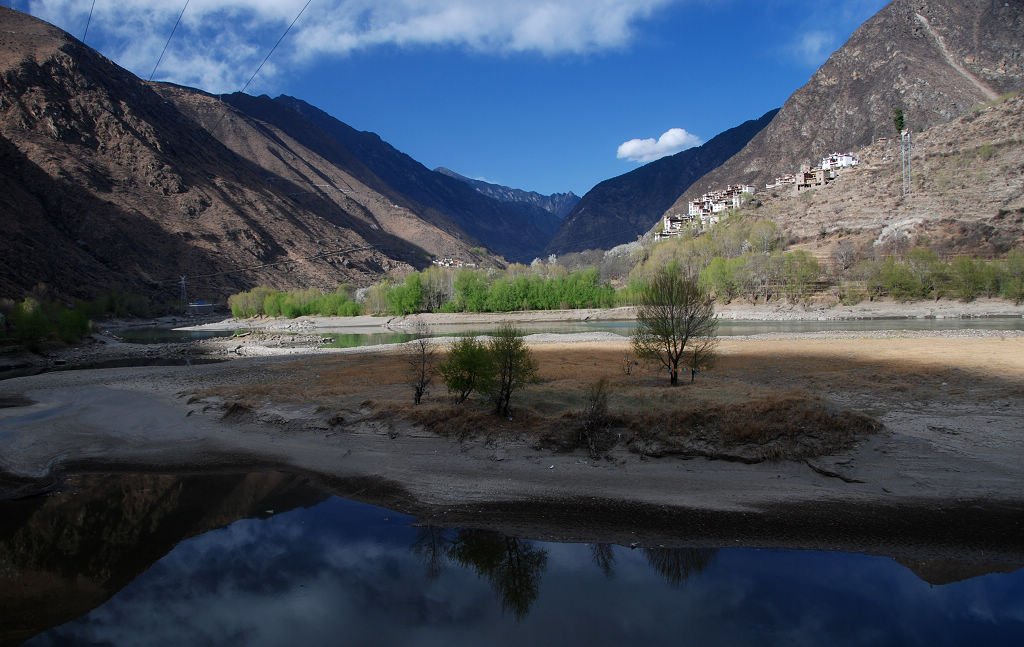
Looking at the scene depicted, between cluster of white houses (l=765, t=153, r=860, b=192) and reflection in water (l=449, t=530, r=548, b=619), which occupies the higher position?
cluster of white houses (l=765, t=153, r=860, b=192)

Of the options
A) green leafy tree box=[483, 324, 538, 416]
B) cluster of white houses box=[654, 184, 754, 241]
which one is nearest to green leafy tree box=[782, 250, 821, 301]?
cluster of white houses box=[654, 184, 754, 241]

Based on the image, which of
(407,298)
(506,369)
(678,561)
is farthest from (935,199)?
(678,561)

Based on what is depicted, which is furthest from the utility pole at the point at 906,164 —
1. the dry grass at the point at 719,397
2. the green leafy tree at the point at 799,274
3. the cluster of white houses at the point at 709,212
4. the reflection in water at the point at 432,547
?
the reflection in water at the point at 432,547

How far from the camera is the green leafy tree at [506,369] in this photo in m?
17.5

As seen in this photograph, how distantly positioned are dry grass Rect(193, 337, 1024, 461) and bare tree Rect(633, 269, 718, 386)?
4.73ft

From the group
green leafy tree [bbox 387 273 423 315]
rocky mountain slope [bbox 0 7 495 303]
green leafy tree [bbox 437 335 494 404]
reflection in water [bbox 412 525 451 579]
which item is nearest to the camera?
reflection in water [bbox 412 525 451 579]

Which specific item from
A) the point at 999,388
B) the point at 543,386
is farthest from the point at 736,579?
the point at 999,388

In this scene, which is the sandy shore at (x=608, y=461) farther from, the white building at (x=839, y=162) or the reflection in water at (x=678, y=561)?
the white building at (x=839, y=162)

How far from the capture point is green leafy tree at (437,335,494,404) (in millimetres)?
18266

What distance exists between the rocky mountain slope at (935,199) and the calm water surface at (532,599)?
100908mm

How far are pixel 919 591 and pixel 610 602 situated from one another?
5.03 m

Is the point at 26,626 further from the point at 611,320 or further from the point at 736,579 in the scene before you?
the point at 611,320

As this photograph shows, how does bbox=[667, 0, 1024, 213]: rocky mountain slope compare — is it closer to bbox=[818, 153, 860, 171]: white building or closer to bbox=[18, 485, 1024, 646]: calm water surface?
bbox=[818, 153, 860, 171]: white building

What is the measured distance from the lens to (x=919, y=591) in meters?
8.41
